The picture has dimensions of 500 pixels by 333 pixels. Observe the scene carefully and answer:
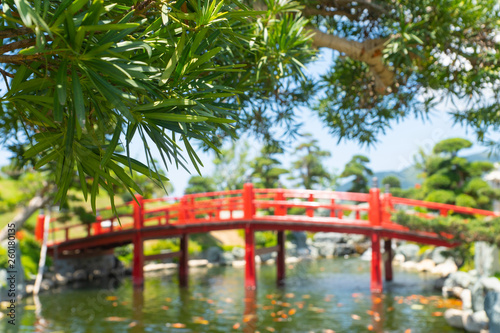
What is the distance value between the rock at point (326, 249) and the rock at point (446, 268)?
536 centimetres

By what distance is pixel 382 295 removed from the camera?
9586mm

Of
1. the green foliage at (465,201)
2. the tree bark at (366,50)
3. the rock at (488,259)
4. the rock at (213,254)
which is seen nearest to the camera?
the tree bark at (366,50)

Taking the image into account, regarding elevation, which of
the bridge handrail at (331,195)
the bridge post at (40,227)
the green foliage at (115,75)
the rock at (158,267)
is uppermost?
the green foliage at (115,75)

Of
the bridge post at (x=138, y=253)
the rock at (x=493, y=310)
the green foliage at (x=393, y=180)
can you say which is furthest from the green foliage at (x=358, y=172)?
the rock at (x=493, y=310)

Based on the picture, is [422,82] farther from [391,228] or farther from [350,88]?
[391,228]

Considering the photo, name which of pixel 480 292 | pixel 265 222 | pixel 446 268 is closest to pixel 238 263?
pixel 265 222

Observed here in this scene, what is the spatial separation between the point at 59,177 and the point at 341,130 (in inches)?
151

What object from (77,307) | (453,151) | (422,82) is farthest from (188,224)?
(453,151)

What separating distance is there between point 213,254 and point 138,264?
6.01 meters

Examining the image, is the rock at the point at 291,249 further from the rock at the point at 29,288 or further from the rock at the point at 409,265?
the rock at the point at 29,288

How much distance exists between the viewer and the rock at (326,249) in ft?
60.6

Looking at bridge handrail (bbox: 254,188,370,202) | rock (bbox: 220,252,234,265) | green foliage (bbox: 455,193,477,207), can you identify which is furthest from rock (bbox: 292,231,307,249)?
bridge handrail (bbox: 254,188,370,202)

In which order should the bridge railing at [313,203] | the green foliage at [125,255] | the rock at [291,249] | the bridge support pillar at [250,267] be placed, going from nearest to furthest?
the bridge railing at [313,203] < the bridge support pillar at [250,267] < the green foliage at [125,255] < the rock at [291,249]

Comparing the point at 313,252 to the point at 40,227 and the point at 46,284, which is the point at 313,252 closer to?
the point at 40,227
